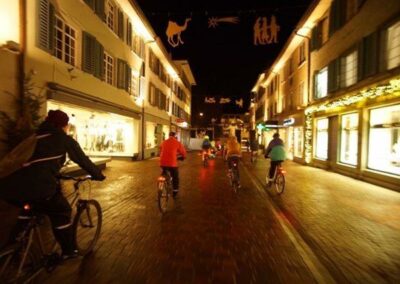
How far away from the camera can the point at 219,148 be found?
3753cm

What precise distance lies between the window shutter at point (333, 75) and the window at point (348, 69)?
1.01 ft

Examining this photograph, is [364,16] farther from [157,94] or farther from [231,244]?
[157,94]

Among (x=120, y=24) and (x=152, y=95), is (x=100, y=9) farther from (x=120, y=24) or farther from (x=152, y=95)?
(x=152, y=95)

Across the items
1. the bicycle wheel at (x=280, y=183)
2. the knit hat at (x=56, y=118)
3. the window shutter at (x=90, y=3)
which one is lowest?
the bicycle wheel at (x=280, y=183)

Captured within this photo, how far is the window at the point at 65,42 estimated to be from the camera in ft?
43.3

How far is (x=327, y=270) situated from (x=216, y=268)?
1.50 metres

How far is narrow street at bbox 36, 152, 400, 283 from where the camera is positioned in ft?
15.3

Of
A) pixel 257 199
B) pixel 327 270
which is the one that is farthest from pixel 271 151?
pixel 327 270

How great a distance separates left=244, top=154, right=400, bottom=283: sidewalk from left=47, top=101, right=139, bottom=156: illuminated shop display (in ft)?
38.2

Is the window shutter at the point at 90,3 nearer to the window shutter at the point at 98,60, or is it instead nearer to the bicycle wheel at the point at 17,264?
the window shutter at the point at 98,60

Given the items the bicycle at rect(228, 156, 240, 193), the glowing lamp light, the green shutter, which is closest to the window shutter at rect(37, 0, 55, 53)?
the glowing lamp light

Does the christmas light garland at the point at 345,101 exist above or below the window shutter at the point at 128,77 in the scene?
below

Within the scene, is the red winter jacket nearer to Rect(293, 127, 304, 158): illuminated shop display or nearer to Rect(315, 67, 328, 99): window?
Rect(315, 67, 328, 99): window

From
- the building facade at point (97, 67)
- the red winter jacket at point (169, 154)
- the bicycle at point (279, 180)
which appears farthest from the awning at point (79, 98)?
the bicycle at point (279, 180)
